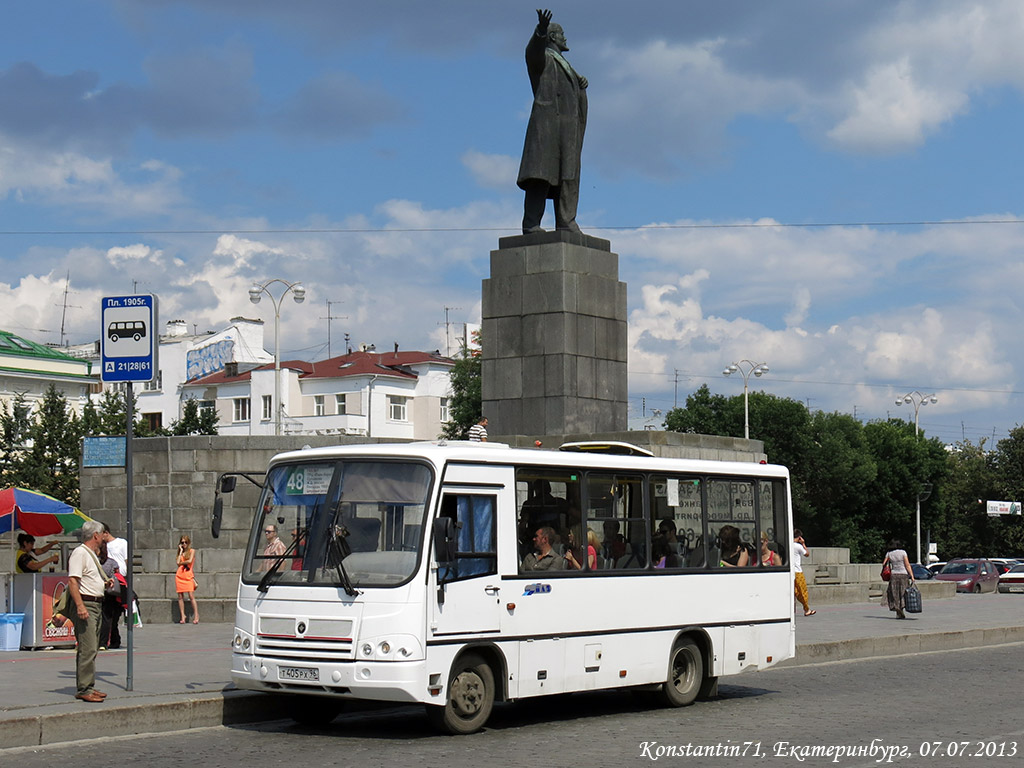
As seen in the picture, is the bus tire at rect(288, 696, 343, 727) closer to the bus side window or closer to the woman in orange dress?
the bus side window

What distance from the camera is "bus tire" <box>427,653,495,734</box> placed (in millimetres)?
11797

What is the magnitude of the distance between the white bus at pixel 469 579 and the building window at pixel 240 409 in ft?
284

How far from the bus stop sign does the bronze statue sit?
12.8 m

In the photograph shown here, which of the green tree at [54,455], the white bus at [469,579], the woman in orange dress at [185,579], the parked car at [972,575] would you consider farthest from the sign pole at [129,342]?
the green tree at [54,455]

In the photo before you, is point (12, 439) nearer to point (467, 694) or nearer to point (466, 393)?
point (466, 393)

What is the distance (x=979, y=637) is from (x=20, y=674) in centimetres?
1533

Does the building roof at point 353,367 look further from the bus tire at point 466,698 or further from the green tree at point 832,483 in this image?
the bus tire at point 466,698

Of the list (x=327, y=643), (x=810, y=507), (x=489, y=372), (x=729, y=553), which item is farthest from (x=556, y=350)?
(x=810, y=507)

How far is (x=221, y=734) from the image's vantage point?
1205 cm

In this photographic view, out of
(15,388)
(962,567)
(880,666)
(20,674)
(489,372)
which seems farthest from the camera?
(15,388)

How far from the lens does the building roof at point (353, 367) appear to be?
328 ft

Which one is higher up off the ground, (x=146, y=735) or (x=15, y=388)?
(x=15, y=388)

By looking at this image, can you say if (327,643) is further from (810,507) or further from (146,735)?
(810,507)

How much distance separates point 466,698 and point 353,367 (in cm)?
8982
